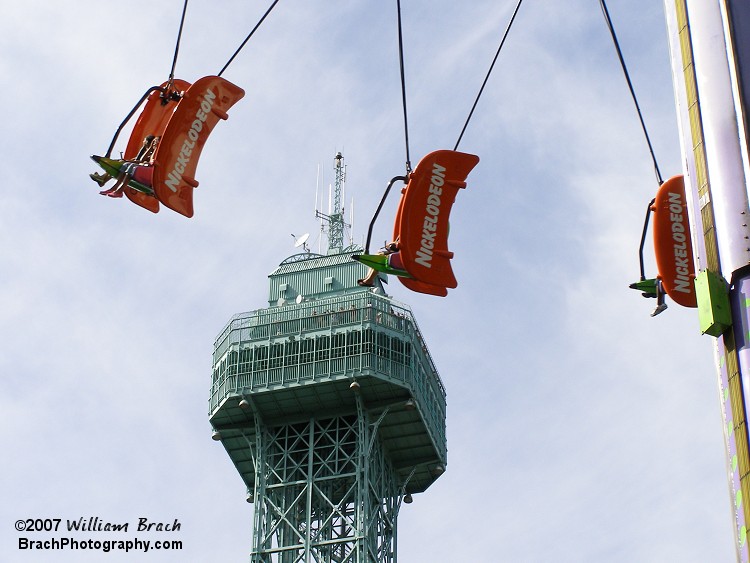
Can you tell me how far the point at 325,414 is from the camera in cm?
10888

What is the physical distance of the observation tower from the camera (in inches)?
4156

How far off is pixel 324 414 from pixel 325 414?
0.21ft

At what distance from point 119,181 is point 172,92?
11.4 feet

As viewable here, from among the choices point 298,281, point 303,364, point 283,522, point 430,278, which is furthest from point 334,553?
point 430,278

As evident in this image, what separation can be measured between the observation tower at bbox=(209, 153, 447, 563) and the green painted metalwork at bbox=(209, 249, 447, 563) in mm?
65

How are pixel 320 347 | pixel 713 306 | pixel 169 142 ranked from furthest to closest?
1. pixel 320 347
2. pixel 169 142
3. pixel 713 306

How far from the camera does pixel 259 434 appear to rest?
10794 cm

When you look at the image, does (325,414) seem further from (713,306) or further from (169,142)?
(713,306)

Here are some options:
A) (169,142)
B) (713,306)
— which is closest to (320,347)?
(169,142)

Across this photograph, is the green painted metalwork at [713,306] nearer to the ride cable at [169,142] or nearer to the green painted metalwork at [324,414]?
the ride cable at [169,142]

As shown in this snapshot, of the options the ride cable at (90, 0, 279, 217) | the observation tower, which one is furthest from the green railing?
the ride cable at (90, 0, 279, 217)

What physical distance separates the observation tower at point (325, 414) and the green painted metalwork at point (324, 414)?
0.06 m

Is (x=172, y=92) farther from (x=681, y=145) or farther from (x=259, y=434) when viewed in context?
(x=259, y=434)

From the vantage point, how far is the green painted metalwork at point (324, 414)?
106 metres
